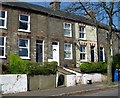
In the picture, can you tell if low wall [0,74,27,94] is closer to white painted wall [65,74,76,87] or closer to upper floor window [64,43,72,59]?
white painted wall [65,74,76,87]

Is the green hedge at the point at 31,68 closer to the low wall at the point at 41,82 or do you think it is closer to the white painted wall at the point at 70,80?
the low wall at the point at 41,82

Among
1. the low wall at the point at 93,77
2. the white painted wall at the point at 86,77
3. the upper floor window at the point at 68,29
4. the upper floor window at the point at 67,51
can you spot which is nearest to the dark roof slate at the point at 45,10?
the upper floor window at the point at 68,29

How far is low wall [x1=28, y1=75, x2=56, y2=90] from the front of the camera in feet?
57.8

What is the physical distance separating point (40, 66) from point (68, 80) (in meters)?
2.81

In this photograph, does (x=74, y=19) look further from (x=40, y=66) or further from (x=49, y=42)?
(x=40, y=66)

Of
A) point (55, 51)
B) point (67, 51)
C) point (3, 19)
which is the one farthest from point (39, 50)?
point (3, 19)

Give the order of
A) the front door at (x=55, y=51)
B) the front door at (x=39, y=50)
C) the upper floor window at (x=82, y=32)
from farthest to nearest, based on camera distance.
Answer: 1. the upper floor window at (x=82, y=32)
2. the front door at (x=55, y=51)
3. the front door at (x=39, y=50)

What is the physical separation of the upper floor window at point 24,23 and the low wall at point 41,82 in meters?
6.77

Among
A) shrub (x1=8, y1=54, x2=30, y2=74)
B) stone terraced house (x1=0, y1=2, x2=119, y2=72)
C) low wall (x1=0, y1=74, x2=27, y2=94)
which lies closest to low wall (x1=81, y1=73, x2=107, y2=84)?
stone terraced house (x1=0, y1=2, x2=119, y2=72)

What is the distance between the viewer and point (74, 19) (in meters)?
29.4

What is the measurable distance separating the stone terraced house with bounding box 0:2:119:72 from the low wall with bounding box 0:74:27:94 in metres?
6.06

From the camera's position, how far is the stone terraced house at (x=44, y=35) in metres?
23.0

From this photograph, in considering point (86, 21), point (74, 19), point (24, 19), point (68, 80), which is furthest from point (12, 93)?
point (86, 21)

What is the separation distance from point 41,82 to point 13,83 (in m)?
2.58
